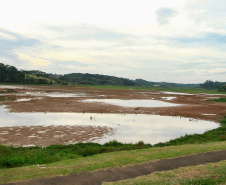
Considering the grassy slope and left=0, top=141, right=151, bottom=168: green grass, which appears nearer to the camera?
the grassy slope

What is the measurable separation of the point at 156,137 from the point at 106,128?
5.13m

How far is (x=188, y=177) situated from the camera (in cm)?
695

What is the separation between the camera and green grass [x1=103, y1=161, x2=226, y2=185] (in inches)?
258

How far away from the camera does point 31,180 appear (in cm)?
644

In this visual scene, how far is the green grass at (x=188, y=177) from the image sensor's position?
6.55m

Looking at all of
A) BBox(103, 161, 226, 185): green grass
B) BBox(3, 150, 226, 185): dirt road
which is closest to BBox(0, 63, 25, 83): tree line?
BBox(3, 150, 226, 185): dirt road

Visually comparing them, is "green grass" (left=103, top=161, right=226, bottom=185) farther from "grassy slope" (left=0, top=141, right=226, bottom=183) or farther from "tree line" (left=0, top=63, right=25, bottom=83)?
"tree line" (left=0, top=63, right=25, bottom=83)

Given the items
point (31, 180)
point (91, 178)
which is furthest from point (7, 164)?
point (91, 178)

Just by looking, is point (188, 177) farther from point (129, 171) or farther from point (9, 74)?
point (9, 74)

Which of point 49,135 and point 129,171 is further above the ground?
point 129,171

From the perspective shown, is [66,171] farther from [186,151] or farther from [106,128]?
[106,128]

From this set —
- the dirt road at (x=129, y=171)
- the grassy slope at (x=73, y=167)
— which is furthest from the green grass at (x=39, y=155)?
the dirt road at (x=129, y=171)

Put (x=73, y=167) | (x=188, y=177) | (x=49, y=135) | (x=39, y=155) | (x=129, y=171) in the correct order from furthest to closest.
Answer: (x=49, y=135)
(x=39, y=155)
(x=73, y=167)
(x=129, y=171)
(x=188, y=177)

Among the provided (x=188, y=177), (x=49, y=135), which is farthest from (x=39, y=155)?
(x=188, y=177)
